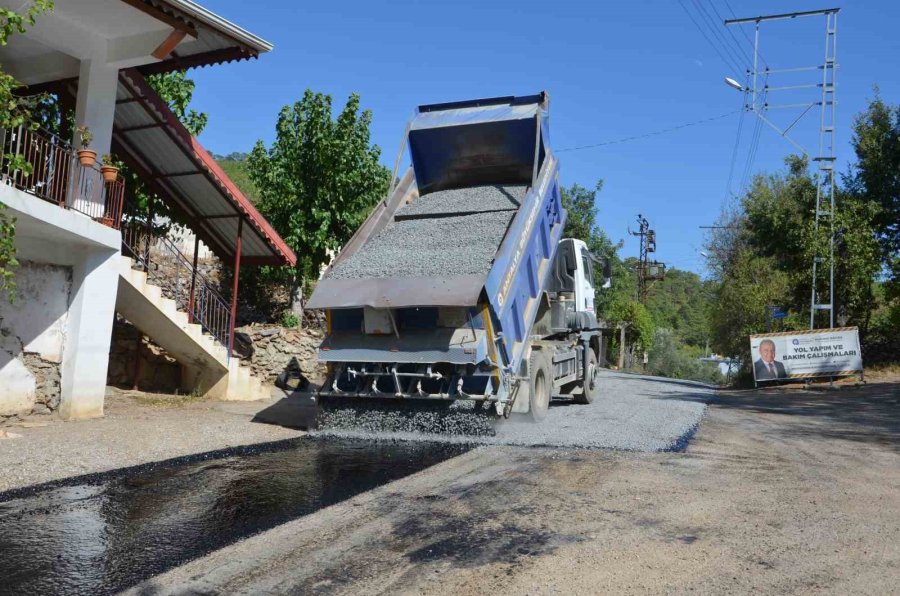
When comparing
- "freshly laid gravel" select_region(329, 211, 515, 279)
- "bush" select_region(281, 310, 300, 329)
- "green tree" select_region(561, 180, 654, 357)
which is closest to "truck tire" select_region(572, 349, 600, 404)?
"freshly laid gravel" select_region(329, 211, 515, 279)

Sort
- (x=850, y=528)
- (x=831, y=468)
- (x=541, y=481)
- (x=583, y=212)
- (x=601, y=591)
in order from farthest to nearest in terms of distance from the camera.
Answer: (x=583, y=212) < (x=831, y=468) < (x=541, y=481) < (x=850, y=528) < (x=601, y=591)

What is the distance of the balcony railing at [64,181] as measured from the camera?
30.1ft

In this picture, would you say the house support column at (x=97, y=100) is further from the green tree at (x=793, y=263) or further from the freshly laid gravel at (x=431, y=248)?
the green tree at (x=793, y=263)

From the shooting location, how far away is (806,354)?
17.8 meters

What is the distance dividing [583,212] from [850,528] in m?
33.2

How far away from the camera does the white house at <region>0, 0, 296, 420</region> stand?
29.6 ft

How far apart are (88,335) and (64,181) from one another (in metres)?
2.22

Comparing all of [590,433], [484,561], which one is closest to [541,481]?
[484,561]

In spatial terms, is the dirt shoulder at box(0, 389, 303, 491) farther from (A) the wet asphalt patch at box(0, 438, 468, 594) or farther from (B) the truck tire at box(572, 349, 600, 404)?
(B) the truck tire at box(572, 349, 600, 404)

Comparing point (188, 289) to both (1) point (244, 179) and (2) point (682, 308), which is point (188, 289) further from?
(2) point (682, 308)

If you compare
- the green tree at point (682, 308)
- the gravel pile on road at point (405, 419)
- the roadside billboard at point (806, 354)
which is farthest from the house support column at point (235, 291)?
the green tree at point (682, 308)

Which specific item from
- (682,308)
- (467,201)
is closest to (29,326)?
(467,201)

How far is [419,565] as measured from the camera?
3812mm

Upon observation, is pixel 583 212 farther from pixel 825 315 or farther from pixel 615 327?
pixel 825 315
